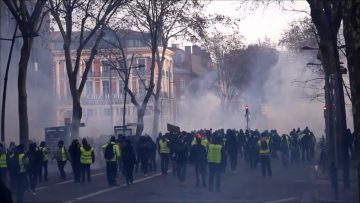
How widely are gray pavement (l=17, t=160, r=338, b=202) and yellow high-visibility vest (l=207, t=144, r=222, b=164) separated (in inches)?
41.5

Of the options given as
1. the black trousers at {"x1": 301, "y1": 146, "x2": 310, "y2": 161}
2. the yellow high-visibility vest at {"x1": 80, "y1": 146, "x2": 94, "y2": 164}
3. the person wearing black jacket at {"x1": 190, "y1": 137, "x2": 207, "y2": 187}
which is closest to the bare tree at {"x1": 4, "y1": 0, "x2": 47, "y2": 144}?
the yellow high-visibility vest at {"x1": 80, "y1": 146, "x2": 94, "y2": 164}

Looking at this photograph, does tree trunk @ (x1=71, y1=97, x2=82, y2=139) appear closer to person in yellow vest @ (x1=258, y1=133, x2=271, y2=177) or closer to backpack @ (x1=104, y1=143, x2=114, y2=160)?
person in yellow vest @ (x1=258, y1=133, x2=271, y2=177)

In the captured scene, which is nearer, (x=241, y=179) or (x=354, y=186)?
(x=354, y=186)

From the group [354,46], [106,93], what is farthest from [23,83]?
[106,93]

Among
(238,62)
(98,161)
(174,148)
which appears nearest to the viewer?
(174,148)

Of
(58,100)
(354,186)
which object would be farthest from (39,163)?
(58,100)

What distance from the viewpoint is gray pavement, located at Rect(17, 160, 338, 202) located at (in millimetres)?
22406

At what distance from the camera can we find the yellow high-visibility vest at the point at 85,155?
2735cm

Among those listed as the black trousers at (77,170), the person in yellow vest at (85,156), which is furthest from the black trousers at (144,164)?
the black trousers at (77,170)

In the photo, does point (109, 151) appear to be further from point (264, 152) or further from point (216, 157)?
point (264, 152)

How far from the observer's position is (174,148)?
27.5 metres

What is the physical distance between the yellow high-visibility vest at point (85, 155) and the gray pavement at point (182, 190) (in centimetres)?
88

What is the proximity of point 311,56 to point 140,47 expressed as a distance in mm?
21627

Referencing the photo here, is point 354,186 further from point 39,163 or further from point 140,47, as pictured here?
point 140,47
